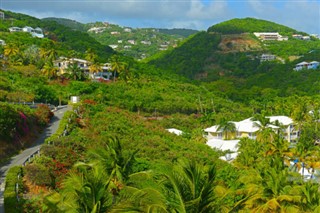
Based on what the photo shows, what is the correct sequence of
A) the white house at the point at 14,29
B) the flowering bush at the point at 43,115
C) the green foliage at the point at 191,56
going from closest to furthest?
the flowering bush at the point at 43,115 → the white house at the point at 14,29 → the green foliage at the point at 191,56

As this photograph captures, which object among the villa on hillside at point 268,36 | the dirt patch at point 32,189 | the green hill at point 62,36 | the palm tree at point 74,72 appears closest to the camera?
the dirt patch at point 32,189

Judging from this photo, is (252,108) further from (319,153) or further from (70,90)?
(319,153)

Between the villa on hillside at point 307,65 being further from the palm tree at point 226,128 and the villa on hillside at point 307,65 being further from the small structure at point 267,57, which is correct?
the palm tree at point 226,128

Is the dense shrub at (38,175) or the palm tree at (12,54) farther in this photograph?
the palm tree at (12,54)

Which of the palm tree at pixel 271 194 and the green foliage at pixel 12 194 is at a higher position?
the green foliage at pixel 12 194

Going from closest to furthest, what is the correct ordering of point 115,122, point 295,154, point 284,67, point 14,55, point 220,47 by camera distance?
point 295,154 → point 115,122 → point 14,55 → point 284,67 → point 220,47

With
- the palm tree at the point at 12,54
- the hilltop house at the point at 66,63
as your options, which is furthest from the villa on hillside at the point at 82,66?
the palm tree at the point at 12,54

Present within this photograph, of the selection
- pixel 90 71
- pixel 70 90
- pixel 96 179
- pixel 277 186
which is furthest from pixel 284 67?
pixel 96 179

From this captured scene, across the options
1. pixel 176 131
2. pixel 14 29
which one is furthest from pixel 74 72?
pixel 14 29

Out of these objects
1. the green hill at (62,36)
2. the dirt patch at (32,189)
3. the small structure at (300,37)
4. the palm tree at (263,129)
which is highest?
the small structure at (300,37)
